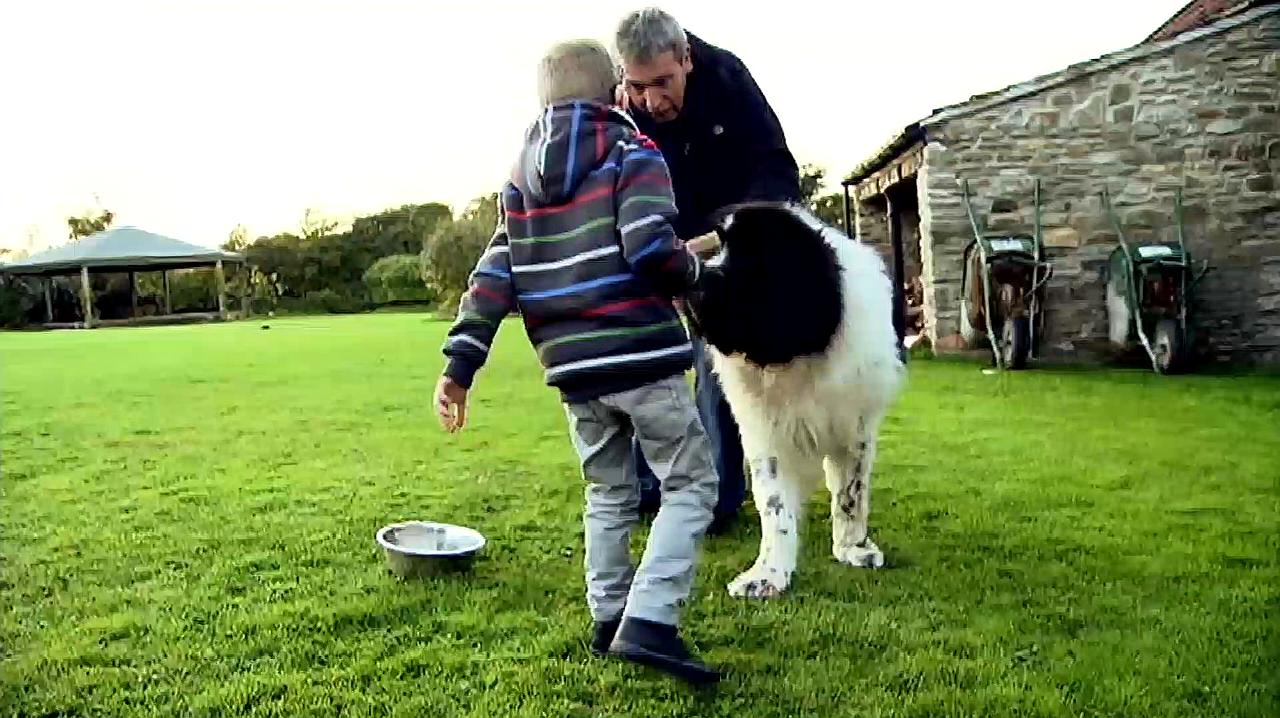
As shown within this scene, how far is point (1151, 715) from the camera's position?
2.44 metres

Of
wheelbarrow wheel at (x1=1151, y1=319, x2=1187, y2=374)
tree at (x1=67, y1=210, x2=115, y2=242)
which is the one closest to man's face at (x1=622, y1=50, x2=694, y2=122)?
wheelbarrow wheel at (x1=1151, y1=319, x2=1187, y2=374)

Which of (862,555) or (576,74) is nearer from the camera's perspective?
(576,74)

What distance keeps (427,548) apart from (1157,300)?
334 inches

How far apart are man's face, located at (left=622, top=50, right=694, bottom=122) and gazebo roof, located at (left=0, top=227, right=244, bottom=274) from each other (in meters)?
25.5

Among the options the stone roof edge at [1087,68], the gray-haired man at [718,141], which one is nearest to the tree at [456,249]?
the stone roof edge at [1087,68]

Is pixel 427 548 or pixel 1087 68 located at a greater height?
pixel 1087 68

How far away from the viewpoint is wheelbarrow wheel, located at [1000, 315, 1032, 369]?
1062 centimetres

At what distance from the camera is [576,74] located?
2703 mm

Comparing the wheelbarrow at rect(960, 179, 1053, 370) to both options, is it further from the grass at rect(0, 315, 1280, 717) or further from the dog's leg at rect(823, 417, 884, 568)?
the dog's leg at rect(823, 417, 884, 568)

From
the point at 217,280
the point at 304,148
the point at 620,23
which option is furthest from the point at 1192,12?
the point at 217,280

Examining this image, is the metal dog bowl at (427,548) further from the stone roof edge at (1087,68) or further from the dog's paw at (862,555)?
the stone roof edge at (1087,68)

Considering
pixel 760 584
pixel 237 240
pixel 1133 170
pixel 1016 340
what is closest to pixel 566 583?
pixel 760 584

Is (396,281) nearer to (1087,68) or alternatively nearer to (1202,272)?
(1087,68)

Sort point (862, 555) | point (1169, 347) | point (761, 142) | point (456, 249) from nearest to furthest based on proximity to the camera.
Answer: point (862, 555), point (761, 142), point (1169, 347), point (456, 249)
